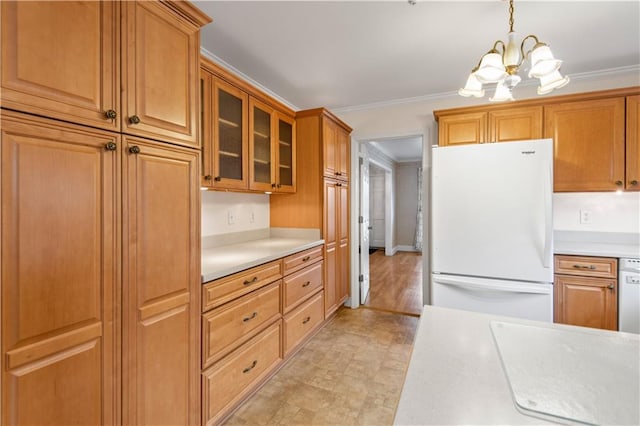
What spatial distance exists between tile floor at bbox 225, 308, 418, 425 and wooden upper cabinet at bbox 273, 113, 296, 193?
153cm

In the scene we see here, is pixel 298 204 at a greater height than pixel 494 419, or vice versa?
pixel 298 204

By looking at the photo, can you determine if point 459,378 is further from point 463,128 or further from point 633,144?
point 633,144

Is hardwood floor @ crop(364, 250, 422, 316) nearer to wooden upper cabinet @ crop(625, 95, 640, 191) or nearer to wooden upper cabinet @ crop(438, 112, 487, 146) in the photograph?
wooden upper cabinet @ crop(438, 112, 487, 146)

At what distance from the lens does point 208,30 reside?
2016 mm

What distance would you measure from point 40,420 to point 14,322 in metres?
0.36

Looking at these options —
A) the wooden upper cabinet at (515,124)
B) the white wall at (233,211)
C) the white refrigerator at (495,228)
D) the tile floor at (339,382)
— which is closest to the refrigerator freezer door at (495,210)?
the white refrigerator at (495,228)

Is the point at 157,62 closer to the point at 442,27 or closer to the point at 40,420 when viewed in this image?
the point at 40,420

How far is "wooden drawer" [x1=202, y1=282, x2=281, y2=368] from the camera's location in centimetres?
158

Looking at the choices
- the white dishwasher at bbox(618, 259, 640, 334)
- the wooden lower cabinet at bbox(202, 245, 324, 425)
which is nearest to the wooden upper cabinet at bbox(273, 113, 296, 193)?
the wooden lower cabinet at bbox(202, 245, 324, 425)

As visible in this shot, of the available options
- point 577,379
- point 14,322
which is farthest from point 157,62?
point 577,379

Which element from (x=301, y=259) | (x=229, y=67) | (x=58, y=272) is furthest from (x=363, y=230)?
(x=58, y=272)

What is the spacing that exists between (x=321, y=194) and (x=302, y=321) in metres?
1.23

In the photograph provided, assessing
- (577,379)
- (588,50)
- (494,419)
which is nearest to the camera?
(494,419)

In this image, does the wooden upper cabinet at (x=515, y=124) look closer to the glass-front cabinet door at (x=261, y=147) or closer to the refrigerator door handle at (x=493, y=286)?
the refrigerator door handle at (x=493, y=286)
